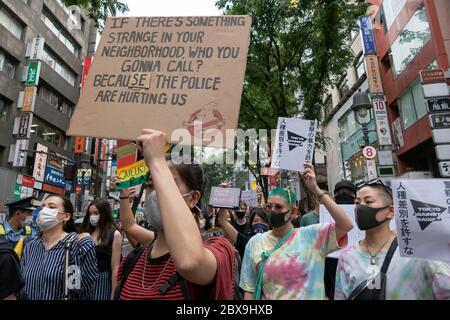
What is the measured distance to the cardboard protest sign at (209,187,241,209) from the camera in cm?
454

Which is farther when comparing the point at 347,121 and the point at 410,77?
the point at 347,121

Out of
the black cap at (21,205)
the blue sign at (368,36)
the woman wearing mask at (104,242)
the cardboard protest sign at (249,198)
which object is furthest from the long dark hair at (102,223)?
the blue sign at (368,36)

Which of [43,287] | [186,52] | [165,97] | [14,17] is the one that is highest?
[14,17]

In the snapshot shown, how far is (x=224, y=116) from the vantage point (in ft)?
5.73

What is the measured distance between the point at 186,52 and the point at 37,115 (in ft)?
85.0

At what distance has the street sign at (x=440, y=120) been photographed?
7551 mm

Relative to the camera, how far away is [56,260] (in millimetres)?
2971

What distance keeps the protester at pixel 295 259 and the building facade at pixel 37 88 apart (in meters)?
17.5

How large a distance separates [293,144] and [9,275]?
2.72m

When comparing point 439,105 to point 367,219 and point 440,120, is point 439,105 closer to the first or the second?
point 440,120

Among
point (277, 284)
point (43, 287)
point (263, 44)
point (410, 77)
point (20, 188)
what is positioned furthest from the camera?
point (20, 188)

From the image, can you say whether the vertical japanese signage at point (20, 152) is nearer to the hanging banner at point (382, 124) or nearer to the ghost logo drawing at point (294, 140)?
the hanging banner at point (382, 124)

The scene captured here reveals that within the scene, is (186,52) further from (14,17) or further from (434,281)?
(14,17)
